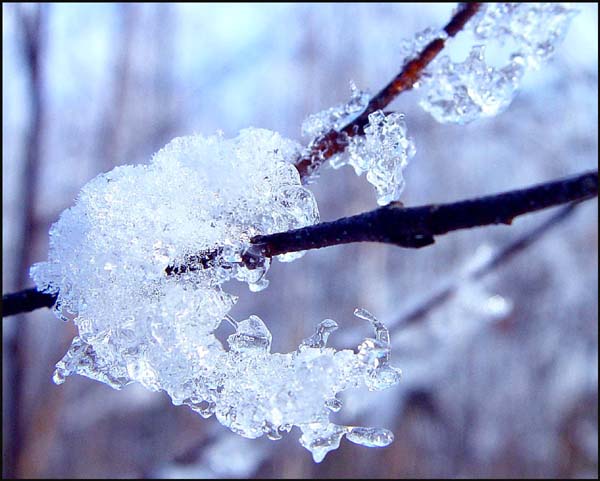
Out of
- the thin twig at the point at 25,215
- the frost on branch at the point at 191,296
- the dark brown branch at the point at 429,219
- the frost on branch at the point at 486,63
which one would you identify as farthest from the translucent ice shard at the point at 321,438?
the thin twig at the point at 25,215

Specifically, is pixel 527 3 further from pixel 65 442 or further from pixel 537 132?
pixel 65 442

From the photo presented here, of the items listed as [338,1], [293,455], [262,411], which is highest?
[338,1]

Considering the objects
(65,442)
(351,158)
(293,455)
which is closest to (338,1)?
(293,455)

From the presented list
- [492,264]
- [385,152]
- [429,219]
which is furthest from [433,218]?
[492,264]

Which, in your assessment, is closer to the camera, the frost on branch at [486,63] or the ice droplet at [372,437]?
the ice droplet at [372,437]

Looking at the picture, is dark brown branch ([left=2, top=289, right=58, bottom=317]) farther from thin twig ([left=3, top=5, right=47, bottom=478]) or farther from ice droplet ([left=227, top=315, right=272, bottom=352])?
thin twig ([left=3, top=5, right=47, bottom=478])

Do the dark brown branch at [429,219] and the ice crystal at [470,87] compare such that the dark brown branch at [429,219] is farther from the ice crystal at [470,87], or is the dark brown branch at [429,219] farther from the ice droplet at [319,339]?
the ice crystal at [470,87]
